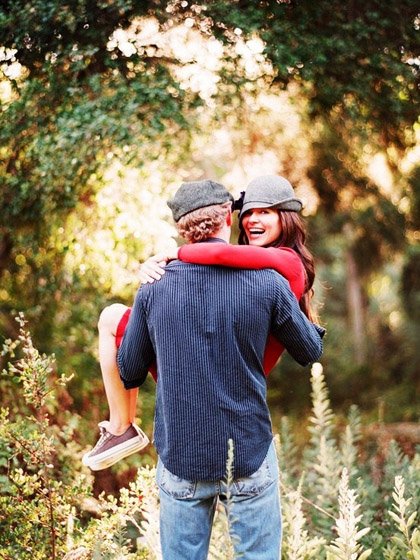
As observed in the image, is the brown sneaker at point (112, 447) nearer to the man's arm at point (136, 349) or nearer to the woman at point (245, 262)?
the woman at point (245, 262)

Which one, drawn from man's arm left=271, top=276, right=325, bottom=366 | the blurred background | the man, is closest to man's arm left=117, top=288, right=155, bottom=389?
the man

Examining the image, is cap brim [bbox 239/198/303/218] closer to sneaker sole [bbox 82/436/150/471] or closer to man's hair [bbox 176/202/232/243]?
man's hair [bbox 176/202/232/243]

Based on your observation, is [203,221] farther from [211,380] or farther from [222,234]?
[211,380]

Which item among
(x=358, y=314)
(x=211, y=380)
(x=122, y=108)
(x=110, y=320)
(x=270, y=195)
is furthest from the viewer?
(x=358, y=314)

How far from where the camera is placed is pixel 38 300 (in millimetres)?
5207

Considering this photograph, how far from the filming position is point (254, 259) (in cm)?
246

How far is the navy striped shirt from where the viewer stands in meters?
2.40

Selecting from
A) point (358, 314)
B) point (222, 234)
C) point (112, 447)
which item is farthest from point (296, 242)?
point (358, 314)

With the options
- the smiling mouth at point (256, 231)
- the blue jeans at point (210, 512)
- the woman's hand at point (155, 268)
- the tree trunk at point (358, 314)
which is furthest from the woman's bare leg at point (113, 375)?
the tree trunk at point (358, 314)

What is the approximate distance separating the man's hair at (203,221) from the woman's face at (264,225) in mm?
473

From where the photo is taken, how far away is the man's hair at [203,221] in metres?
2.54

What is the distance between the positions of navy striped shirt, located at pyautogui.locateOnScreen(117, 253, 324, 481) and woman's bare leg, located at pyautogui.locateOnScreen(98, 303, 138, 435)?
347mm

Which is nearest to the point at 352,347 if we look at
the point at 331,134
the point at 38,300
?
the point at 331,134

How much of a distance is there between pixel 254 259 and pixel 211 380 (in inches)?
18.0
